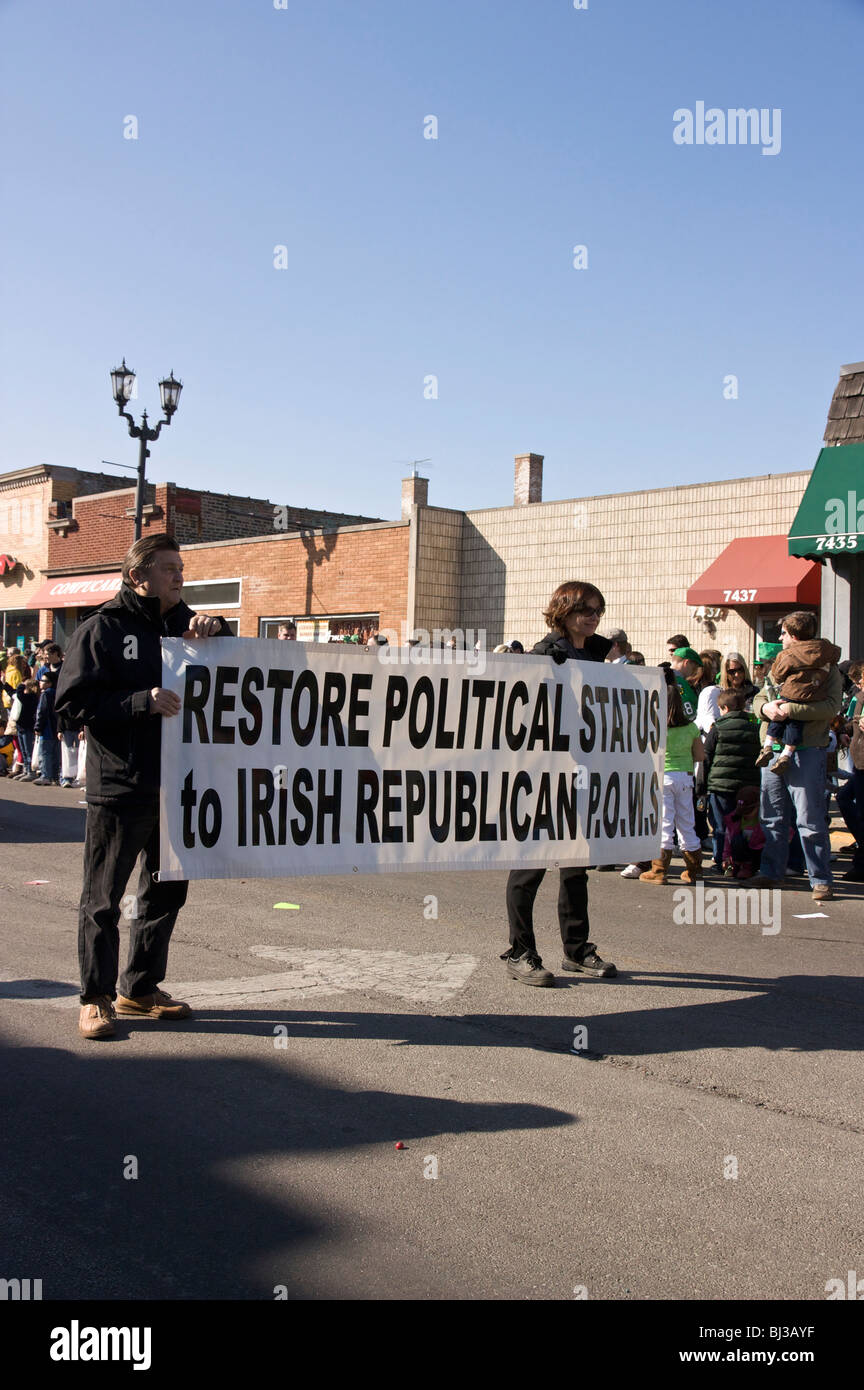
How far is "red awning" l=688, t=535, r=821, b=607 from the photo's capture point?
63.5 feet

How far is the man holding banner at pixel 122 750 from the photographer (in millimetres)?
5082

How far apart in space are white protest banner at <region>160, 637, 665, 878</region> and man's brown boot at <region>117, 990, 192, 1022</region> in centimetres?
63

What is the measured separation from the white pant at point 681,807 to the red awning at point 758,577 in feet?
32.0

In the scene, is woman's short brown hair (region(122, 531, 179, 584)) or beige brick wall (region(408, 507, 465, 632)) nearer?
woman's short brown hair (region(122, 531, 179, 584))

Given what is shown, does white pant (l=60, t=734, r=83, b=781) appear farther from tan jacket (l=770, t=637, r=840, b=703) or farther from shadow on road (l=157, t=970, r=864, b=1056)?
shadow on road (l=157, t=970, r=864, b=1056)

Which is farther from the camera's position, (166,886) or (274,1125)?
(166,886)

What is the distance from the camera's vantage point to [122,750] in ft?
17.0

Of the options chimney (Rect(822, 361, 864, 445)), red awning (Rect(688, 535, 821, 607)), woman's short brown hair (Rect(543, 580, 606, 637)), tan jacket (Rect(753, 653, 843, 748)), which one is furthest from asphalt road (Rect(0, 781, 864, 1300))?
red awning (Rect(688, 535, 821, 607))

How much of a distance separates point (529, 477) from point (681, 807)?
20.5 metres
